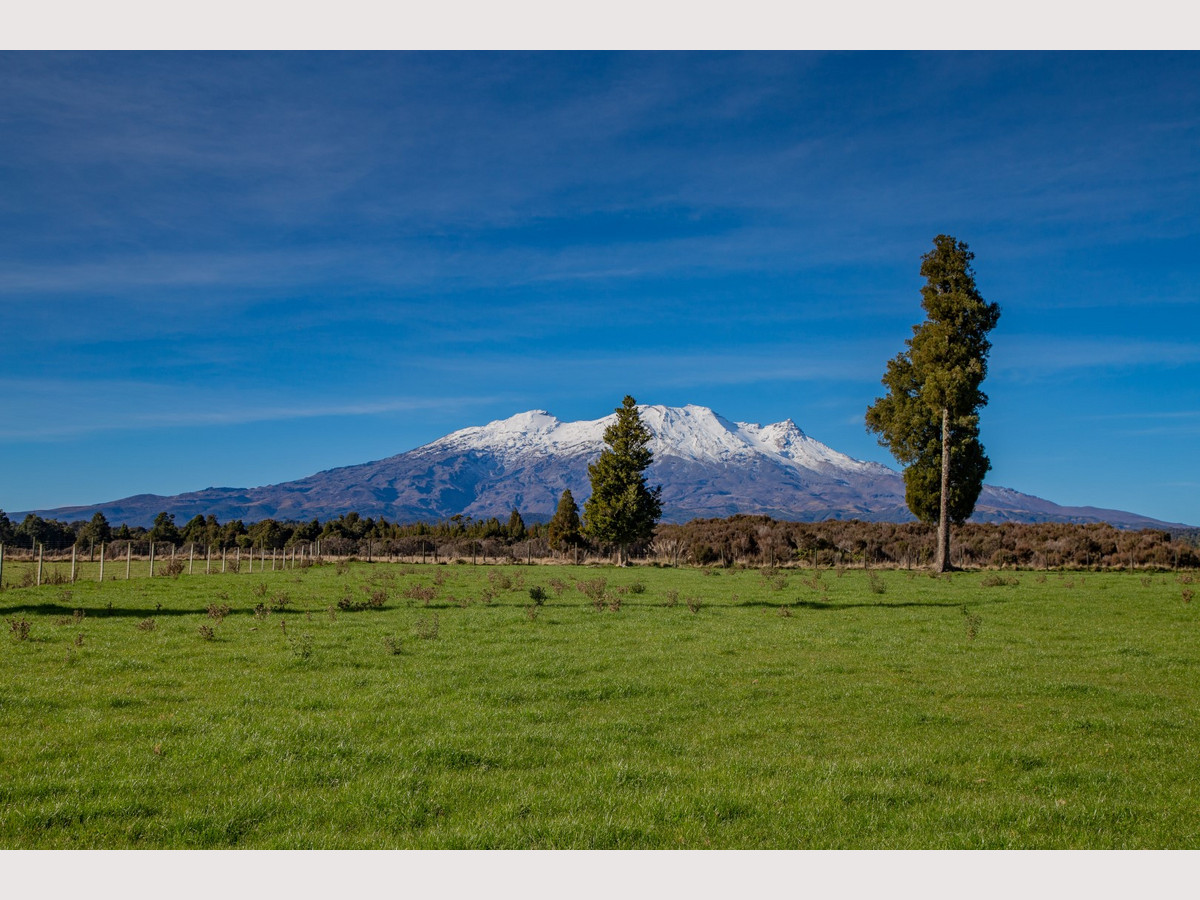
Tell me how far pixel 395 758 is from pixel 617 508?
52.8 metres

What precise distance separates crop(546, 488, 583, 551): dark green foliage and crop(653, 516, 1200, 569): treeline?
34.2ft

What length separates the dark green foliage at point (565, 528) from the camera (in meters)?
78.6

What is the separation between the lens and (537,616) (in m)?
22.8

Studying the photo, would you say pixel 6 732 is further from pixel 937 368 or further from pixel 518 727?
pixel 937 368

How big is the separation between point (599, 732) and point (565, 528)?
71.2 meters

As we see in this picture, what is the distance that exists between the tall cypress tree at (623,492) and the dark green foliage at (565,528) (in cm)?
1249

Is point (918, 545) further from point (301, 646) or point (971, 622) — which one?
point (301, 646)

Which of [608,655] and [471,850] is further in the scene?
[608,655]

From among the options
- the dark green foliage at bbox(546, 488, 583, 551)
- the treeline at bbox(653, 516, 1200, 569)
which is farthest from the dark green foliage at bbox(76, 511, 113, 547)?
the treeline at bbox(653, 516, 1200, 569)

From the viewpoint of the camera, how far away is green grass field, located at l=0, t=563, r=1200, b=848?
24.8 ft

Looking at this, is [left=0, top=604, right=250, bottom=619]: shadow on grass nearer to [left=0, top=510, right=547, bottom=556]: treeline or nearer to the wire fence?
the wire fence

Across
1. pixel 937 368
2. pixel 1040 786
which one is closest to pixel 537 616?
pixel 1040 786

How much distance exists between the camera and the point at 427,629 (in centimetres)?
1997

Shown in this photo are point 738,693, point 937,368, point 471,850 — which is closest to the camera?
point 471,850
